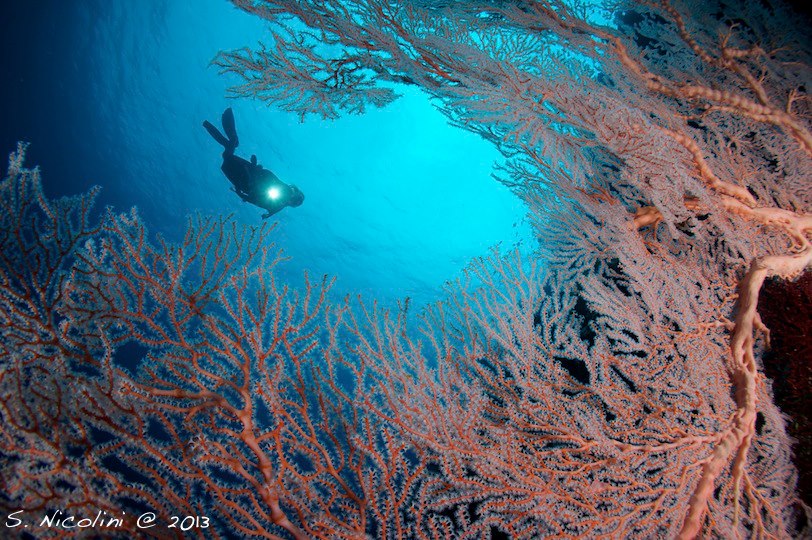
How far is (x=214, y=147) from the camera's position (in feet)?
96.0

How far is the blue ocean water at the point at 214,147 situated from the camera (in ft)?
68.9

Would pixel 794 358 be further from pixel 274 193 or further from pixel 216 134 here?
pixel 216 134

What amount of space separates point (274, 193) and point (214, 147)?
87.6 ft

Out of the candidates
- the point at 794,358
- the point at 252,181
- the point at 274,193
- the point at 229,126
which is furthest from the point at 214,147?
the point at 794,358

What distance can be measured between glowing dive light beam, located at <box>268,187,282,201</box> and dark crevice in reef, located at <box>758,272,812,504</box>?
310 inches

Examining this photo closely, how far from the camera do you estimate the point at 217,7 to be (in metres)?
23.0

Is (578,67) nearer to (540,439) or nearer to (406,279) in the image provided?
(540,439)

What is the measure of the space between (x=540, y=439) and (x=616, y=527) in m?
0.64

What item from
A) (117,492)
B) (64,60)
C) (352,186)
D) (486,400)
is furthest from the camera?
(352,186)

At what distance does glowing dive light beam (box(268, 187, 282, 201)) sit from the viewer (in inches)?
300

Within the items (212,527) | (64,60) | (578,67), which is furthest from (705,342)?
(64,60)

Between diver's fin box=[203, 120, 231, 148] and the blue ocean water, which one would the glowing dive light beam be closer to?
diver's fin box=[203, 120, 231, 148]

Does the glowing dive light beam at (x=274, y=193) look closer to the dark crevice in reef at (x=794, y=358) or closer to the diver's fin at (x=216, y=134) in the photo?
the diver's fin at (x=216, y=134)

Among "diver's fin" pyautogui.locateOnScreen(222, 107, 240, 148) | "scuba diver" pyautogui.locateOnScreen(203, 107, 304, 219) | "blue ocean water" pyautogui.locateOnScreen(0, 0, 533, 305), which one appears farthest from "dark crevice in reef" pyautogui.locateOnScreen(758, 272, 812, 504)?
"blue ocean water" pyautogui.locateOnScreen(0, 0, 533, 305)
